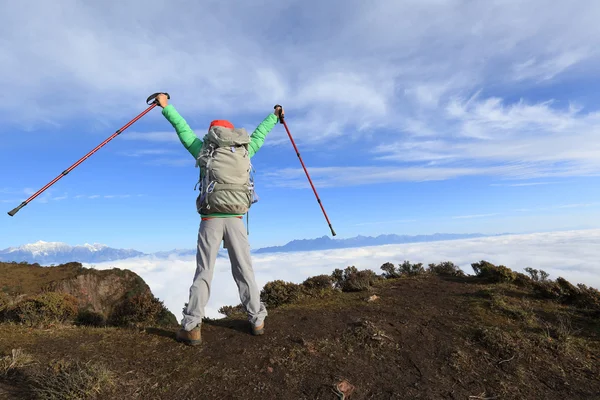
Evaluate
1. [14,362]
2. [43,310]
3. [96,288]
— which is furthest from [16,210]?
[96,288]

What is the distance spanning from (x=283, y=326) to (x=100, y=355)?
113 inches

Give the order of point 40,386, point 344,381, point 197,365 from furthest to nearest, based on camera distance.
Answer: point 197,365, point 344,381, point 40,386

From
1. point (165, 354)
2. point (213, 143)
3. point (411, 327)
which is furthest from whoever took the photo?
point (411, 327)

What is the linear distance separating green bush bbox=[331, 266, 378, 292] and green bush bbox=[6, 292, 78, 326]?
278 inches

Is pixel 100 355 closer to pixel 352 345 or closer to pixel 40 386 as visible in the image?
pixel 40 386

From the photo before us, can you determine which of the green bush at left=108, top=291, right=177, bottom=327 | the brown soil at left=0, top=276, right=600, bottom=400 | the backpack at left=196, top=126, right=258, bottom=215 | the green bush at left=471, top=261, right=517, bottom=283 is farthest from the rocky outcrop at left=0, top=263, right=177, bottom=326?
the green bush at left=471, top=261, right=517, bottom=283

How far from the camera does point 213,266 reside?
5410 mm

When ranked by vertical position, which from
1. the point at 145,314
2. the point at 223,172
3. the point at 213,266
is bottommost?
the point at 145,314

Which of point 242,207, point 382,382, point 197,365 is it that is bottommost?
point 382,382

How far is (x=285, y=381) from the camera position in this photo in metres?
4.25

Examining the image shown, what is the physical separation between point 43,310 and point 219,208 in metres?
5.19

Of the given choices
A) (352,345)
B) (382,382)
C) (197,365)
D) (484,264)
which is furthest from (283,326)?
(484,264)

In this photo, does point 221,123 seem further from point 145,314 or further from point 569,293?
point 569,293

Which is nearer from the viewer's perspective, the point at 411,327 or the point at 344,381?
the point at 344,381
